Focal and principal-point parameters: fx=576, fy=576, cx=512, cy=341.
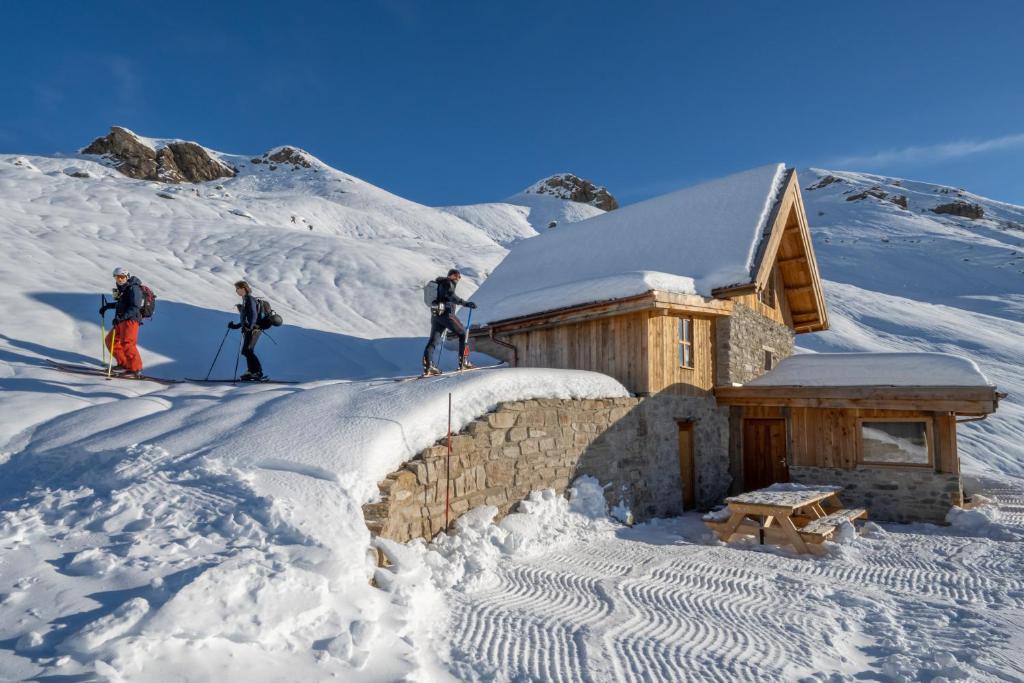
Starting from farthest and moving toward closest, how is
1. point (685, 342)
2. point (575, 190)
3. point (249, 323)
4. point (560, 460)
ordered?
point (575, 190), point (685, 342), point (249, 323), point (560, 460)

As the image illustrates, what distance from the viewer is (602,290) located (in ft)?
36.2

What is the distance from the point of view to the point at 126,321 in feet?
31.9

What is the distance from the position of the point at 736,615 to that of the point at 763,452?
8.17 m

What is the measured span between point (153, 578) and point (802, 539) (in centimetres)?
744

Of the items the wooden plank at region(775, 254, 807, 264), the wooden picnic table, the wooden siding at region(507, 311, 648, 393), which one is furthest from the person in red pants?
the wooden plank at region(775, 254, 807, 264)

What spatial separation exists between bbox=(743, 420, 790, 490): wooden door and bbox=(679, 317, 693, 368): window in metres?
2.31

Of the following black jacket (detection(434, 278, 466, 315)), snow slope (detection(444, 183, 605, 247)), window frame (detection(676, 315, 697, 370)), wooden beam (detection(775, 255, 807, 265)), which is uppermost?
snow slope (detection(444, 183, 605, 247))

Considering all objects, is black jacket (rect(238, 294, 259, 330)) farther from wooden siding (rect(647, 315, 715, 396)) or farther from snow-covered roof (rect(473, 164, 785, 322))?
wooden siding (rect(647, 315, 715, 396))

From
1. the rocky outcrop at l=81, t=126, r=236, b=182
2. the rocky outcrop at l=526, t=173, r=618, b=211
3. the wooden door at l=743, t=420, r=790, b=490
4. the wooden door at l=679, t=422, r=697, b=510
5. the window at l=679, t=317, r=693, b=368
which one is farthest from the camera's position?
the rocky outcrop at l=526, t=173, r=618, b=211

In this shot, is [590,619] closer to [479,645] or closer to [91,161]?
[479,645]

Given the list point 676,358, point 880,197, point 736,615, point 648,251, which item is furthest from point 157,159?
point 880,197

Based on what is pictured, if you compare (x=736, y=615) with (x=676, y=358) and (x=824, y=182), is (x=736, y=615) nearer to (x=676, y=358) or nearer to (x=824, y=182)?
(x=676, y=358)

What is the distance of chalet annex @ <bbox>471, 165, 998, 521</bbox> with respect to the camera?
34.3 ft

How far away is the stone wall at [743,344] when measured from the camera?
12187mm
